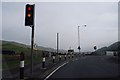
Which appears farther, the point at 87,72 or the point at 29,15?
the point at 87,72

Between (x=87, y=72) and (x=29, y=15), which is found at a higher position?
(x=29, y=15)

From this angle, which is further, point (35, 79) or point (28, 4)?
point (28, 4)

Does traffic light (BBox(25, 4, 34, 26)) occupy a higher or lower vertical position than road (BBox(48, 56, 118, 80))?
higher

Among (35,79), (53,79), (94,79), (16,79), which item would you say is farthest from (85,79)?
(16,79)

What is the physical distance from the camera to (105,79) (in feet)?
46.8

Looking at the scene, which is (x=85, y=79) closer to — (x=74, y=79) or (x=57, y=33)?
(x=74, y=79)

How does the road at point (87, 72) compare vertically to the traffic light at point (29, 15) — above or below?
below

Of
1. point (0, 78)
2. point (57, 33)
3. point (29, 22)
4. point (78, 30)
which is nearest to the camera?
point (0, 78)

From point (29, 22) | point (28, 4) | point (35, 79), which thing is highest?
point (28, 4)

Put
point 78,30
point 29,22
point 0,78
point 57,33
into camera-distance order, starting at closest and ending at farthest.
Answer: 1. point 0,78
2. point 29,22
3. point 57,33
4. point 78,30

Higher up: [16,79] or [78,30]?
[78,30]

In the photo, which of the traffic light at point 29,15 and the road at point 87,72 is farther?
the traffic light at point 29,15

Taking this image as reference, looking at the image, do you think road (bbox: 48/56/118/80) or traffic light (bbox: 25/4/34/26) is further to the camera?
traffic light (bbox: 25/4/34/26)

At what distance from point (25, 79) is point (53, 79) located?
4.76 ft
